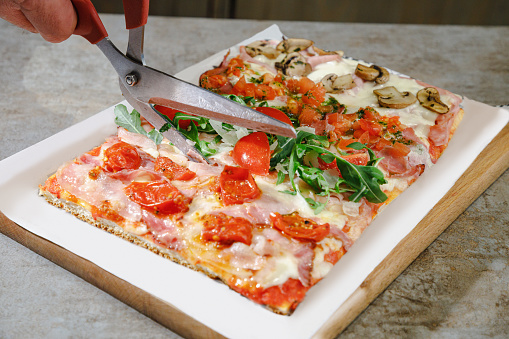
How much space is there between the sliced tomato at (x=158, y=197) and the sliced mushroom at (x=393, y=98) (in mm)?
1513

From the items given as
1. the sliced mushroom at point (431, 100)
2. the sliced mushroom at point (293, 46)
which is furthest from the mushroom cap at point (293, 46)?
the sliced mushroom at point (431, 100)

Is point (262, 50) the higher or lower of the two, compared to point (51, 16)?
lower

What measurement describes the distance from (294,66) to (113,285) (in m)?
2.10

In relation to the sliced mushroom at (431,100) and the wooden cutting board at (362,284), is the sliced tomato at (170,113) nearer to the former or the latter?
the wooden cutting board at (362,284)

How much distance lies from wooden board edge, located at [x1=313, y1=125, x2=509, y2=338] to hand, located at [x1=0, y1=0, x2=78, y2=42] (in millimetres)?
1748

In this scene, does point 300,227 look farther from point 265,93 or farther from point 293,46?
point 293,46

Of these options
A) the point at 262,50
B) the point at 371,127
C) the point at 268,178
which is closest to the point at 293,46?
the point at 262,50

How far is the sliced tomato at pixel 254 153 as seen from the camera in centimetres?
279

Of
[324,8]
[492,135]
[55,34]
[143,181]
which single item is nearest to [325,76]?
[492,135]

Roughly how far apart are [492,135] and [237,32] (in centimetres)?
281

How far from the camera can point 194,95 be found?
2.62m

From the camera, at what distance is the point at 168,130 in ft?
9.68

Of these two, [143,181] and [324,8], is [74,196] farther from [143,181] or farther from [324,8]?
[324,8]

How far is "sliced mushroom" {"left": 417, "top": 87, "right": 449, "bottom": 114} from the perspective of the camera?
11.2 feet
